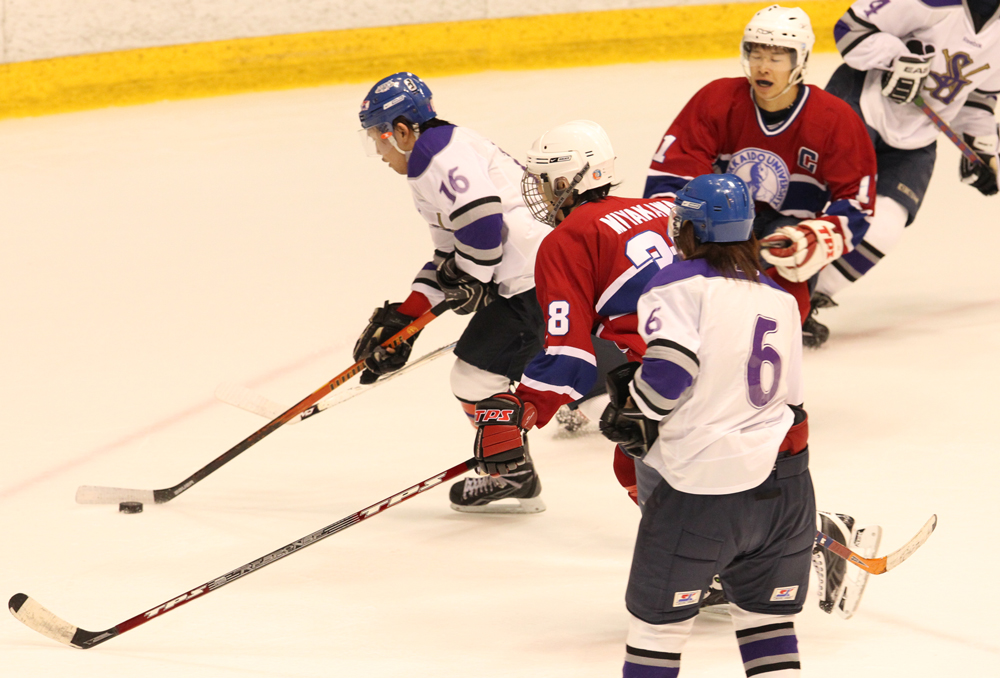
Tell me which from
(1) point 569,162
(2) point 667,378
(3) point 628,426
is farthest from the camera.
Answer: (1) point 569,162

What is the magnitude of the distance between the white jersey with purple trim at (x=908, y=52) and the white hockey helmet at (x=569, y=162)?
1.90 metres

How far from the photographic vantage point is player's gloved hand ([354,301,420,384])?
310cm

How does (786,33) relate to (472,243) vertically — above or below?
above

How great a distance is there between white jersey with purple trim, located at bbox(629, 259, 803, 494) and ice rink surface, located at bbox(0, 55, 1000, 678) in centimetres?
63

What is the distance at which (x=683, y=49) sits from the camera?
23.9 ft

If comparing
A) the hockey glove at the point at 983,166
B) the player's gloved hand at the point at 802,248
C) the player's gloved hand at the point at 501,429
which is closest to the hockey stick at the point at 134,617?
the player's gloved hand at the point at 501,429

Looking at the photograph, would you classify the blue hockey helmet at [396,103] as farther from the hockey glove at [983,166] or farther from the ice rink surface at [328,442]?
the hockey glove at [983,166]

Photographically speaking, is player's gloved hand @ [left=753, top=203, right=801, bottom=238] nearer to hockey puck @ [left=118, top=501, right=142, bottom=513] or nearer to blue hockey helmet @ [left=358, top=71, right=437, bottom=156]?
blue hockey helmet @ [left=358, top=71, right=437, bottom=156]

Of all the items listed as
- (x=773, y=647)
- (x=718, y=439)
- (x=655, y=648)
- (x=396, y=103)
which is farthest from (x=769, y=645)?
(x=396, y=103)

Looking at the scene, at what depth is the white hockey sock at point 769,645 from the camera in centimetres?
198

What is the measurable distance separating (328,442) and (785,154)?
5.01ft

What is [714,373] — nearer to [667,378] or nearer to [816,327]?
[667,378]

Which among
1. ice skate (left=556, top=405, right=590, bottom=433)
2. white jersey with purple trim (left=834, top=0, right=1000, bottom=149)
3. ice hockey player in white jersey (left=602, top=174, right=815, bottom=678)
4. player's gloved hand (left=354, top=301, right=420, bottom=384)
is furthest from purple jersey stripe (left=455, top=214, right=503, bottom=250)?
white jersey with purple trim (left=834, top=0, right=1000, bottom=149)

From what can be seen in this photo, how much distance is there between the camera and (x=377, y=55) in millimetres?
7027
